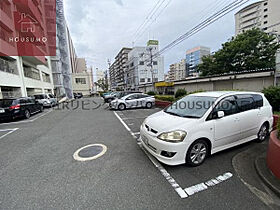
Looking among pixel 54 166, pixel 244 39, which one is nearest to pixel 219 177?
pixel 54 166

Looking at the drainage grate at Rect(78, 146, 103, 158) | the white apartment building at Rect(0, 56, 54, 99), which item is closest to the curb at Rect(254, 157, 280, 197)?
the drainage grate at Rect(78, 146, 103, 158)

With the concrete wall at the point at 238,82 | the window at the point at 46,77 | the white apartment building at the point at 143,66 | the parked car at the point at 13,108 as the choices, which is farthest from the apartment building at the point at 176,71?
the parked car at the point at 13,108

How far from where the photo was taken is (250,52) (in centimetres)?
1798

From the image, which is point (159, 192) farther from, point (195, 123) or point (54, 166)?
point (54, 166)

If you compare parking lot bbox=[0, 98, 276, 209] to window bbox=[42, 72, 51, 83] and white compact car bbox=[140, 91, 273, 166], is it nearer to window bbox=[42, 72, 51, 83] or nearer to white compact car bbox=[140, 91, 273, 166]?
white compact car bbox=[140, 91, 273, 166]

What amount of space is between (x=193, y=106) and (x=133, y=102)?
818 centimetres

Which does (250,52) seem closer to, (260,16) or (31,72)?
(31,72)

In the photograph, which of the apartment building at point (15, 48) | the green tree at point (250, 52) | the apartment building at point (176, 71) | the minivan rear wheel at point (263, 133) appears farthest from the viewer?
the apartment building at point (176, 71)

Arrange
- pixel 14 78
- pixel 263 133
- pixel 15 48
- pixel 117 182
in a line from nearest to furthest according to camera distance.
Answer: pixel 117 182 → pixel 263 133 → pixel 14 78 → pixel 15 48

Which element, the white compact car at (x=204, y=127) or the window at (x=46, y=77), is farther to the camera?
the window at (x=46, y=77)

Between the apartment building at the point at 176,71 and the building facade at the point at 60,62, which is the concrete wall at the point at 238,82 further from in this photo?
the apartment building at the point at 176,71

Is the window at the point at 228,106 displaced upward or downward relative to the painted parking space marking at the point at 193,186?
upward

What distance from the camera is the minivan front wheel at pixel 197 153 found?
2752 millimetres

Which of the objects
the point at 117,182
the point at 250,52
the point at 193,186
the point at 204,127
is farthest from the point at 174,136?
the point at 250,52
